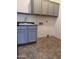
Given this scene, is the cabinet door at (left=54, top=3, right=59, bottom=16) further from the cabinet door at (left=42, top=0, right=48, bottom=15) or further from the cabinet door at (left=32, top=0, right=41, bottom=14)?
the cabinet door at (left=32, top=0, right=41, bottom=14)

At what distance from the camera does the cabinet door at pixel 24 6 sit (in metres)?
4.92

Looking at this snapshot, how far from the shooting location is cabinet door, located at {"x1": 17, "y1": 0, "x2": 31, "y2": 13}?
492cm

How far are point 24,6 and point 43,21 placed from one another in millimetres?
1677

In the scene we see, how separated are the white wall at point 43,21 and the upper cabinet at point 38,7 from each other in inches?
13.9

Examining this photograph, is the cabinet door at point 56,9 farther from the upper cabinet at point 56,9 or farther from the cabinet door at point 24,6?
the cabinet door at point 24,6

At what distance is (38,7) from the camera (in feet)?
17.9

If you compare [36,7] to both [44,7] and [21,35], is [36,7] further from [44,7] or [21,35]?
[21,35]

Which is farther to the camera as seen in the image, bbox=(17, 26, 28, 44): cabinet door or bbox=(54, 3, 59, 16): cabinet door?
bbox=(54, 3, 59, 16): cabinet door

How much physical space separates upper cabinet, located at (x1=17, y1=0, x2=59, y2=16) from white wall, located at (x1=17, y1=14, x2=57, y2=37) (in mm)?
353

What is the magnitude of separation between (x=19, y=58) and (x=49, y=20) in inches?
168

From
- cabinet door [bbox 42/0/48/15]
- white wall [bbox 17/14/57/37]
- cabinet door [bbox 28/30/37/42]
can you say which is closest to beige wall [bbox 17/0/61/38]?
white wall [bbox 17/14/57/37]

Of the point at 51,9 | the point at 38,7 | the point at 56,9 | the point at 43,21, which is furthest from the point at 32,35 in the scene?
the point at 56,9

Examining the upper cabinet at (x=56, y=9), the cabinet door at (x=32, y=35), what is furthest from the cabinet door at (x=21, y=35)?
the upper cabinet at (x=56, y=9)
